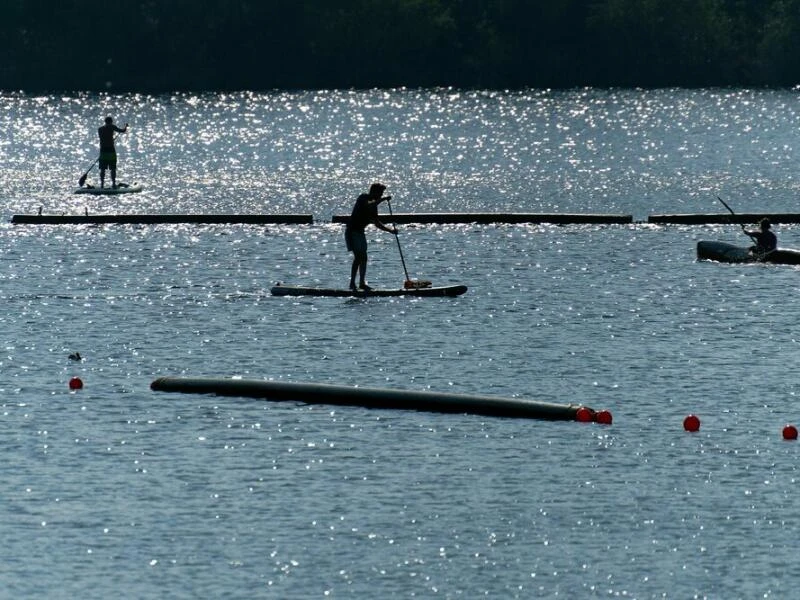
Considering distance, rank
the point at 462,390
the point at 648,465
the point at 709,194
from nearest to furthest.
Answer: the point at 648,465 → the point at 462,390 → the point at 709,194

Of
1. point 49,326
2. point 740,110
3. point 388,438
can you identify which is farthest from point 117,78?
point 388,438

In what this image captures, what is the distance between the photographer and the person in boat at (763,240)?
43719 mm

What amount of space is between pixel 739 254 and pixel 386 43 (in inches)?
4627

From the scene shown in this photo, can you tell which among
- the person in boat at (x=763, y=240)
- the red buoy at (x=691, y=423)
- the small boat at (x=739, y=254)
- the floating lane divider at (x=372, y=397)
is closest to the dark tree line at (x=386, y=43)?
the small boat at (x=739, y=254)

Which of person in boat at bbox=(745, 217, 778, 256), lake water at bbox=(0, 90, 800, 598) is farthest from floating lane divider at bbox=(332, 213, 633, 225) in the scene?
person in boat at bbox=(745, 217, 778, 256)

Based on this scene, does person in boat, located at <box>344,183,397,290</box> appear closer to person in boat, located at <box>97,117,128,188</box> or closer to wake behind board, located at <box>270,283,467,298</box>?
wake behind board, located at <box>270,283,467,298</box>

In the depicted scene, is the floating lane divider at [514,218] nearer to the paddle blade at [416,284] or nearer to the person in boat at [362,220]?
the paddle blade at [416,284]

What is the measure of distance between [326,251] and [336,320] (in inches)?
467

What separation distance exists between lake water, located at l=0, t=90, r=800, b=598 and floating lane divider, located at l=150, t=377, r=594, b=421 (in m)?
0.23

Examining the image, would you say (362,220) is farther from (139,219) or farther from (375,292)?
(139,219)

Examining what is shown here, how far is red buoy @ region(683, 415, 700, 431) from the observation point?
26.7 metres

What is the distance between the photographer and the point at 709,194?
6912 centimetres

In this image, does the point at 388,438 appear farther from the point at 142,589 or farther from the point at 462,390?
the point at 142,589

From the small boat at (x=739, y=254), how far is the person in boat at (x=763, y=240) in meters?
0.08
